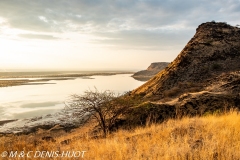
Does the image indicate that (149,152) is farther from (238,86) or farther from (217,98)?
(238,86)

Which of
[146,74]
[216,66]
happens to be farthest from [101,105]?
[146,74]

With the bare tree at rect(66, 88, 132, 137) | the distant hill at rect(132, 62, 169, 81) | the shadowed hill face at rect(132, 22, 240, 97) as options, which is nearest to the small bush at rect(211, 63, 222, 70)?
the shadowed hill face at rect(132, 22, 240, 97)

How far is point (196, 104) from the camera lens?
15.4 metres

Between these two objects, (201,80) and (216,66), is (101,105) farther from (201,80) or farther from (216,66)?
(216,66)

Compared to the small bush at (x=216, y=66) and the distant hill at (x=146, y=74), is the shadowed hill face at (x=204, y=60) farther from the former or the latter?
the distant hill at (x=146, y=74)

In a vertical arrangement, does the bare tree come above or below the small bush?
below

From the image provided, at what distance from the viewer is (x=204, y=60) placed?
26.5 metres

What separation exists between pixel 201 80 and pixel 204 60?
418 cm

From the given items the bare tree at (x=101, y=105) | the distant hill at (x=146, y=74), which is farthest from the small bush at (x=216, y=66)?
the distant hill at (x=146, y=74)

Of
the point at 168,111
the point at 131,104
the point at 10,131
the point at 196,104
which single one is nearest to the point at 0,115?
the point at 10,131

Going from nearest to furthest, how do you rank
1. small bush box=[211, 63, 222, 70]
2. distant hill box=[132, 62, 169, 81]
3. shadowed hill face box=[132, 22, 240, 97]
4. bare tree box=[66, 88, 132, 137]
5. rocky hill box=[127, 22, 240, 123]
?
1. bare tree box=[66, 88, 132, 137]
2. rocky hill box=[127, 22, 240, 123]
3. shadowed hill face box=[132, 22, 240, 97]
4. small bush box=[211, 63, 222, 70]
5. distant hill box=[132, 62, 169, 81]

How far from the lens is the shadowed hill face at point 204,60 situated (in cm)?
2406

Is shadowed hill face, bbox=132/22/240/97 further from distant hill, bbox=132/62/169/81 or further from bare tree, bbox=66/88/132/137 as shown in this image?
distant hill, bbox=132/62/169/81

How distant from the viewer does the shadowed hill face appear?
24.1 m
